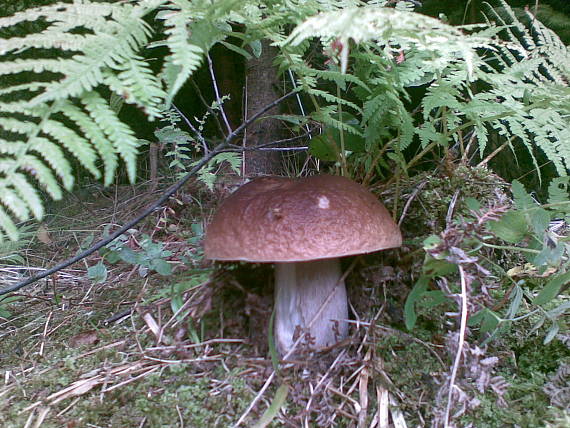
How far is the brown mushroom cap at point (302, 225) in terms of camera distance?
1.23m

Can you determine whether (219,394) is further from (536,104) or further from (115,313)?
(536,104)

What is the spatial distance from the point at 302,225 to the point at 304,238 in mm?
42

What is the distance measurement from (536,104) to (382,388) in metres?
1.01

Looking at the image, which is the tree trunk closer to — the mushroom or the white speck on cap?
the mushroom

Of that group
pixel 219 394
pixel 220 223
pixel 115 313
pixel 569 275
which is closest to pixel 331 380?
pixel 219 394

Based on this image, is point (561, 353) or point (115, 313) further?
point (115, 313)

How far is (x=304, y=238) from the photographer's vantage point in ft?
4.04

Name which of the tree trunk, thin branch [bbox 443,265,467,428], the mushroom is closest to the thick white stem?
the mushroom

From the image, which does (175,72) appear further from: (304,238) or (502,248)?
(502,248)

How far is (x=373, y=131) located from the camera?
149 centimetres

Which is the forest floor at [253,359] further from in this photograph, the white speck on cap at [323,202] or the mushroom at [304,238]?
the white speck on cap at [323,202]

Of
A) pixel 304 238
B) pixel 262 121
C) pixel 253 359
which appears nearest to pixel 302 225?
pixel 304 238

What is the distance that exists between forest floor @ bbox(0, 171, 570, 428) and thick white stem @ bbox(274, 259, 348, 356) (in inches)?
2.4

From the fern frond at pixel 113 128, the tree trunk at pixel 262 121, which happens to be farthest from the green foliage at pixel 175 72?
the tree trunk at pixel 262 121
